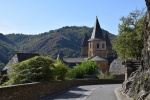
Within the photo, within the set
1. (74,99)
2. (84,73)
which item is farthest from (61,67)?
(84,73)

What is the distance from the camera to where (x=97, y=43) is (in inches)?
4124

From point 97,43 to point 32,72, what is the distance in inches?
3331

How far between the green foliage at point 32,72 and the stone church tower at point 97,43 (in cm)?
8244

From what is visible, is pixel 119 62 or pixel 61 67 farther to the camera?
pixel 119 62

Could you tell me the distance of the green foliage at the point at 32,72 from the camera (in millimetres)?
20547

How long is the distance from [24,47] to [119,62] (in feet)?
292

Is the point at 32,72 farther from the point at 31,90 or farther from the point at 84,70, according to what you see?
the point at 84,70

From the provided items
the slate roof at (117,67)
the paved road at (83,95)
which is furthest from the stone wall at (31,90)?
the slate roof at (117,67)

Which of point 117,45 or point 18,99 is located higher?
point 117,45

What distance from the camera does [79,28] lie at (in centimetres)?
19362

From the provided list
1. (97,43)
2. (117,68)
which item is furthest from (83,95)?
(97,43)

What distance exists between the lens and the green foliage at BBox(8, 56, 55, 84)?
20547mm

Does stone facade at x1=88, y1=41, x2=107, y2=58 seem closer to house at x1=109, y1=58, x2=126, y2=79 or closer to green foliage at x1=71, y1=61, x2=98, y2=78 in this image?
house at x1=109, y1=58, x2=126, y2=79

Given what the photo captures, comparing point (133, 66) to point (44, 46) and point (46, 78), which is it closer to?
point (46, 78)
